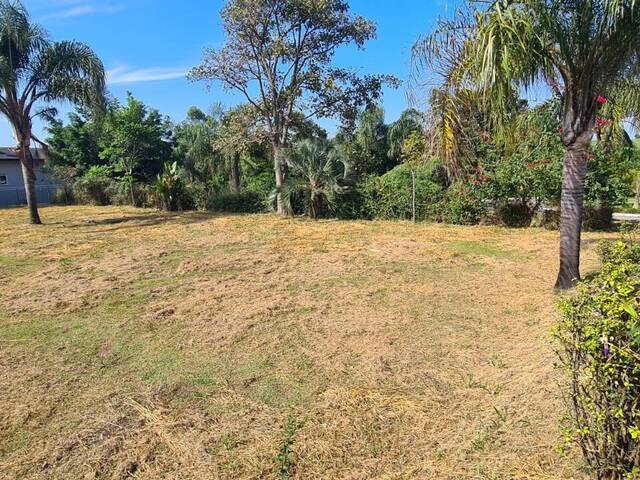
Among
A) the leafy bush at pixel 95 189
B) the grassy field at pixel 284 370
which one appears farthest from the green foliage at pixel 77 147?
the grassy field at pixel 284 370

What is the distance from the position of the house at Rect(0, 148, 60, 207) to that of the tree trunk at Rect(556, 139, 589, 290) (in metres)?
26.6

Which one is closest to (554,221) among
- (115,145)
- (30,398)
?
(30,398)

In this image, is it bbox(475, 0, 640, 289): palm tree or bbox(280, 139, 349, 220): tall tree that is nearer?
bbox(475, 0, 640, 289): palm tree

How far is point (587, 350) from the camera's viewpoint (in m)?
1.89

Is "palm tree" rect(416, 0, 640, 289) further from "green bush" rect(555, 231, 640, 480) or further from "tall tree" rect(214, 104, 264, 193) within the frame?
"tall tree" rect(214, 104, 264, 193)

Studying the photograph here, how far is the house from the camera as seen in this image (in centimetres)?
2586

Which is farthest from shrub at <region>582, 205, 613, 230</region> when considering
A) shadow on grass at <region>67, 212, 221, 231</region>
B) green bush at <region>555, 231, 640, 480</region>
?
shadow on grass at <region>67, 212, 221, 231</region>

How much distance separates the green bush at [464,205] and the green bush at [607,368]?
35.4 ft

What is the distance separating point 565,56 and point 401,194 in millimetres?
9091

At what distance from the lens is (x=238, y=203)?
57.3 ft

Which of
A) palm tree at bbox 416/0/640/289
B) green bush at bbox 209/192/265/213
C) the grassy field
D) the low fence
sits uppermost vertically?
palm tree at bbox 416/0/640/289

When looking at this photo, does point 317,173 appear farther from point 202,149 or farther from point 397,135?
point 397,135

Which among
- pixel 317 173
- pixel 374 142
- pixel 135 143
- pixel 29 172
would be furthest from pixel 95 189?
pixel 374 142

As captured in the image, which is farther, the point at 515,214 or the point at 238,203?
the point at 238,203
